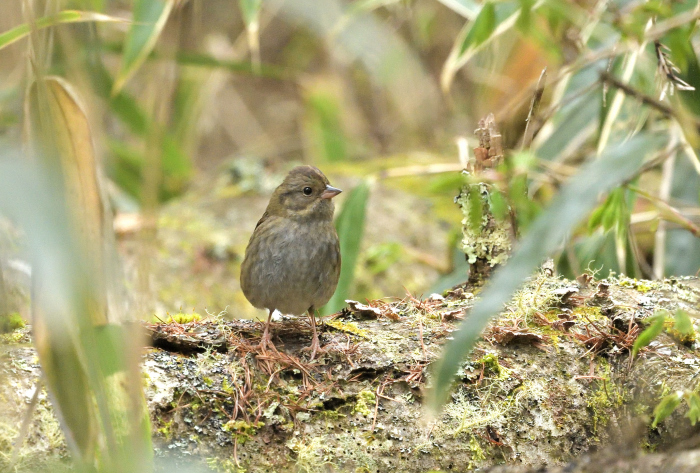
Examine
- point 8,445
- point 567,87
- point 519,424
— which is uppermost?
point 567,87

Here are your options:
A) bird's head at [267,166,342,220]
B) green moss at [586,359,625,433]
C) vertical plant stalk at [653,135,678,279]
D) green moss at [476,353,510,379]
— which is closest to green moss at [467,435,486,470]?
green moss at [476,353,510,379]

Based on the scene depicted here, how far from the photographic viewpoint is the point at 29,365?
7.27 feet

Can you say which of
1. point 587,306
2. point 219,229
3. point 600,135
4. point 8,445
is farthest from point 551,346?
point 219,229

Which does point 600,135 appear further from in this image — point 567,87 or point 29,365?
point 29,365

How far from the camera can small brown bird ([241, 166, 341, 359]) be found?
10.5 ft

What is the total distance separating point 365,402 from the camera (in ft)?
7.87

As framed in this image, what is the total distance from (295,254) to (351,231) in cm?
96

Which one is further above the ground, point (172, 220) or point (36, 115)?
point (36, 115)

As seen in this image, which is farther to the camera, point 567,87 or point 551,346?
point 567,87

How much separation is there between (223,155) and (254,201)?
517 cm

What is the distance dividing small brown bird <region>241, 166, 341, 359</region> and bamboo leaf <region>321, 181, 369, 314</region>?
2.02ft

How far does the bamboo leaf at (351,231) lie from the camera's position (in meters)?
4.12

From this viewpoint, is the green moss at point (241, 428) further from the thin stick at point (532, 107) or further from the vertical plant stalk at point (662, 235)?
the vertical plant stalk at point (662, 235)

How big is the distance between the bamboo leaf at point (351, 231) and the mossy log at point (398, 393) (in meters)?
1.28
